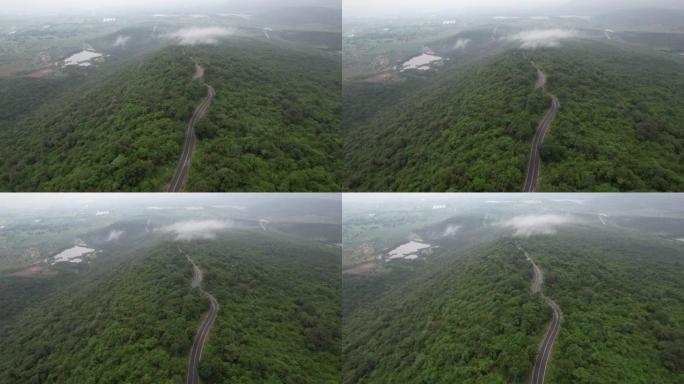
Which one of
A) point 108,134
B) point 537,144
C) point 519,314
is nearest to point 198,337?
point 108,134

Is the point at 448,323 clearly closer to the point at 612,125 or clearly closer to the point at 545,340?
the point at 545,340

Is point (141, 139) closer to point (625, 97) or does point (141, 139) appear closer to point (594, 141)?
point (594, 141)

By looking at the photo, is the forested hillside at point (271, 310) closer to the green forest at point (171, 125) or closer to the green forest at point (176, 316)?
the green forest at point (176, 316)

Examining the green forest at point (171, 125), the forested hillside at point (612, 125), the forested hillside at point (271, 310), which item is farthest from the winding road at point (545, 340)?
the green forest at point (171, 125)

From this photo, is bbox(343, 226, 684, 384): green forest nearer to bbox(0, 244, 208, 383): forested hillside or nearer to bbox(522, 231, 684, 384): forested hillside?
bbox(522, 231, 684, 384): forested hillside

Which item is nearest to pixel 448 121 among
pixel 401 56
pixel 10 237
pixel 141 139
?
pixel 401 56

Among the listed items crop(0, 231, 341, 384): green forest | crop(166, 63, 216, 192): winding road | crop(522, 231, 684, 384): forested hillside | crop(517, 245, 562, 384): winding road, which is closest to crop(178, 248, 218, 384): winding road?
crop(0, 231, 341, 384): green forest

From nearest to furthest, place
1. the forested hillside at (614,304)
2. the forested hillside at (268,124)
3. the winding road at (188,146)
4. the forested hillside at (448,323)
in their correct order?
the winding road at (188,146)
the forested hillside at (268,124)
the forested hillside at (614,304)
the forested hillside at (448,323)
